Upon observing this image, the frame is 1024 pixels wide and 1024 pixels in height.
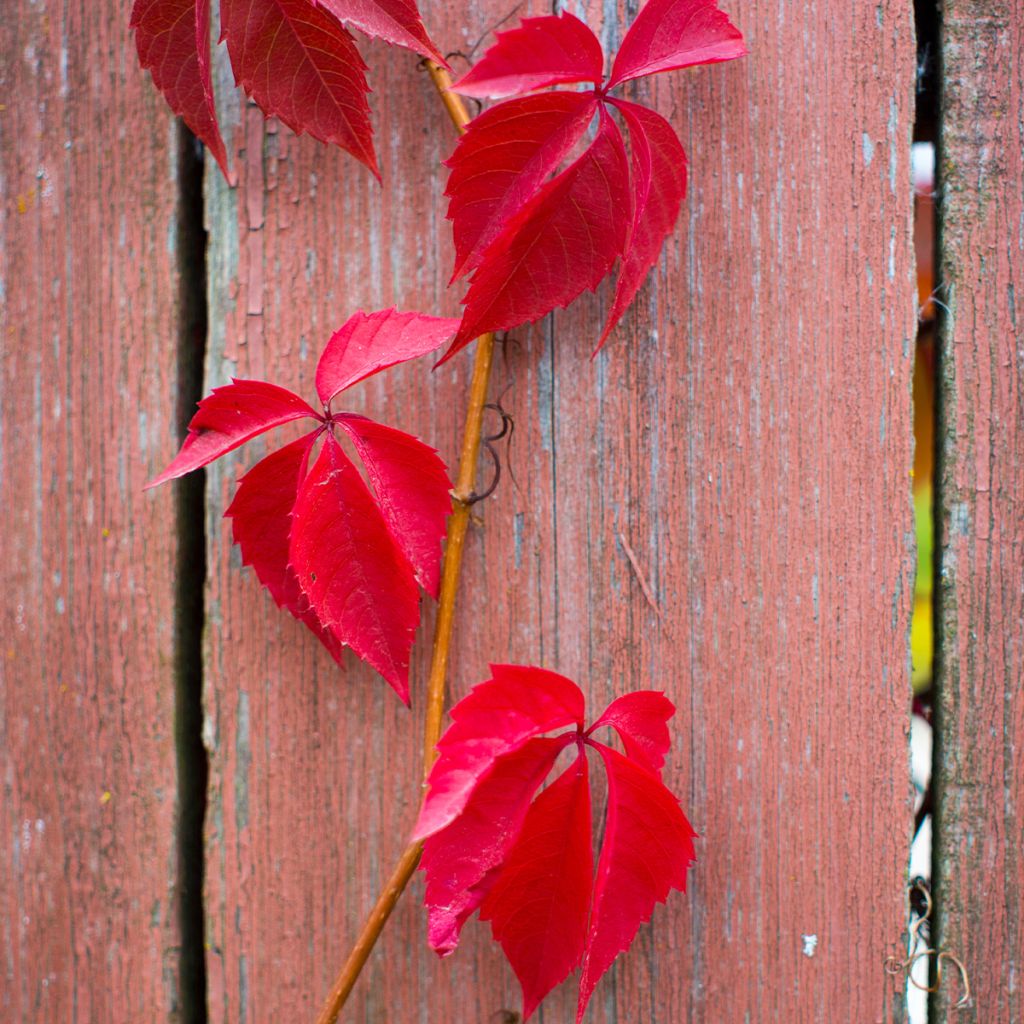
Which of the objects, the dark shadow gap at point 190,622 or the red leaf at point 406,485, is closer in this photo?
the red leaf at point 406,485

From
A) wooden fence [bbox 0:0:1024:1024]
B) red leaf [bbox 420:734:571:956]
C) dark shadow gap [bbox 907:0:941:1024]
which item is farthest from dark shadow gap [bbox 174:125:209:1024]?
dark shadow gap [bbox 907:0:941:1024]

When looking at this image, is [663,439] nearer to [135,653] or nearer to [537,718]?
[537,718]

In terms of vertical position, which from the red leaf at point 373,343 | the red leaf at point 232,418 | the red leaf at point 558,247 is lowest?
the red leaf at point 232,418

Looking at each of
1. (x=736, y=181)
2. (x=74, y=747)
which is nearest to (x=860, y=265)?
(x=736, y=181)

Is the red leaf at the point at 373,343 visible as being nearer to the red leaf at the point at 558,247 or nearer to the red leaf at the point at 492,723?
the red leaf at the point at 558,247

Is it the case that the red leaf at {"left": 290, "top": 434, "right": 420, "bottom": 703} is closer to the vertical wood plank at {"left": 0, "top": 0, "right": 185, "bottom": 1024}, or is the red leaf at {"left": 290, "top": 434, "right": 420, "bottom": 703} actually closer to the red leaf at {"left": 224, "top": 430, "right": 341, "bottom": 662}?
the red leaf at {"left": 224, "top": 430, "right": 341, "bottom": 662}

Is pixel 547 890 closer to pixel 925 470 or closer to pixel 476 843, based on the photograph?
pixel 476 843

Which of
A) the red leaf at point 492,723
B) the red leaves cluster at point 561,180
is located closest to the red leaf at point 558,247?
the red leaves cluster at point 561,180
